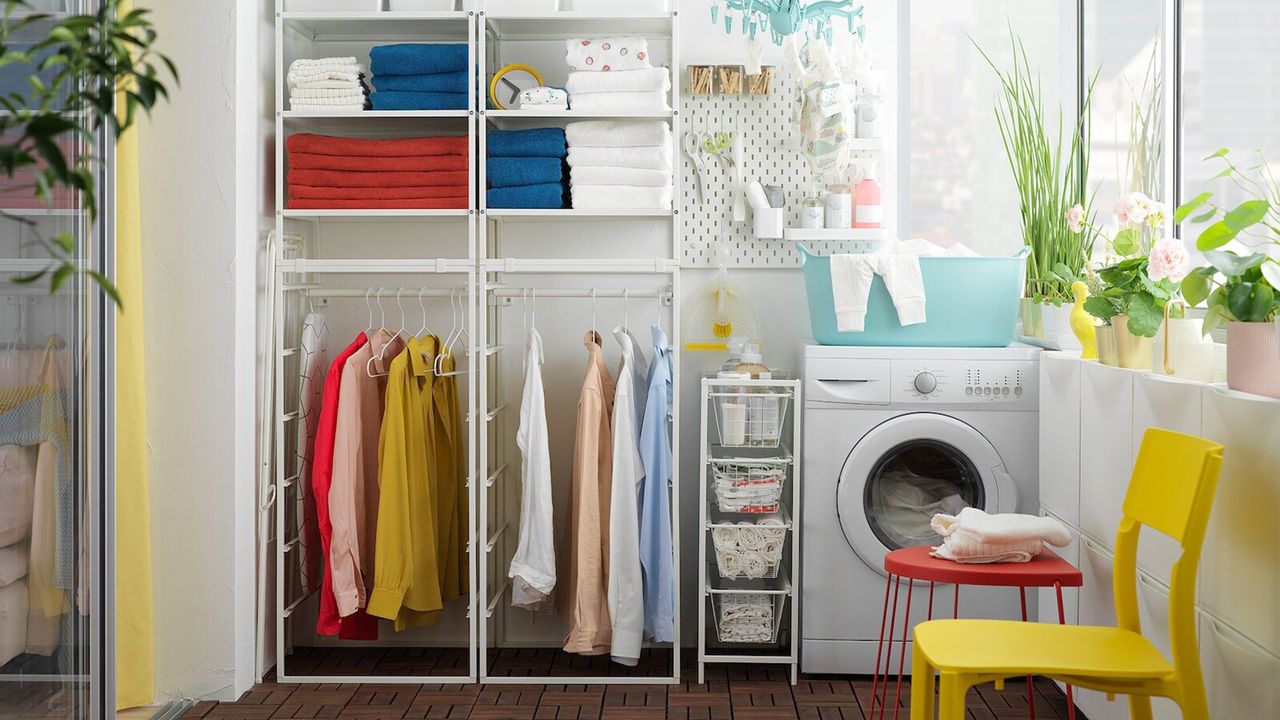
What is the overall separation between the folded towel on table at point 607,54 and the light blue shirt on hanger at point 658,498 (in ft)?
2.47

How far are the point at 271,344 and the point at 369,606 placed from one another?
0.80 meters

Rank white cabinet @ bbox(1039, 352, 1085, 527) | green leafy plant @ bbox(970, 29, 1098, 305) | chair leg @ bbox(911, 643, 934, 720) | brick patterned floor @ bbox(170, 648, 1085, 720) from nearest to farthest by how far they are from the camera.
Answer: chair leg @ bbox(911, 643, 934, 720)
white cabinet @ bbox(1039, 352, 1085, 527)
brick patterned floor @ bbox(170, 648, 1085, 720)
green leafy plant @ bbox(970, 29, 1098, 305)

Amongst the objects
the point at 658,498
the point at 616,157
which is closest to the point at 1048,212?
the point at 616,157

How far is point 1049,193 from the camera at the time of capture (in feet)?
10.4

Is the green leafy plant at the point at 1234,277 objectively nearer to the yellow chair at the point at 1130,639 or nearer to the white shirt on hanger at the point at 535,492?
the yellow chair at the point at 1130,639

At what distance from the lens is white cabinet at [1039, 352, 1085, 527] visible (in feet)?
8.54

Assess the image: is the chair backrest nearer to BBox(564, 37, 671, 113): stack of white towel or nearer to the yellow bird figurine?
the yellow bird figurine

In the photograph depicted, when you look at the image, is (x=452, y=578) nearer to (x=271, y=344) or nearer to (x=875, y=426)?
(x=271, y=344)

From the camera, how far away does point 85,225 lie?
7.66 feet

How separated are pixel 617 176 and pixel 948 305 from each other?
1.02 meters

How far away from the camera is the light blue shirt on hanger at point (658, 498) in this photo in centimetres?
306

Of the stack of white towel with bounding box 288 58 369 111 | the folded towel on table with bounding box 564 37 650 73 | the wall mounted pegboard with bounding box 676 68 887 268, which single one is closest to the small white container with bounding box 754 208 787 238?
the wall mounted pegboard with bounding box 676 68 887 268

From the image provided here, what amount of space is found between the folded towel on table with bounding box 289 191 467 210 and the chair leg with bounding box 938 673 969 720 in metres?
1.89

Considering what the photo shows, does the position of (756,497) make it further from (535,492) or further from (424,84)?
(424,84)
